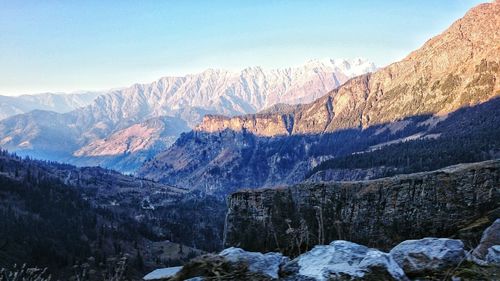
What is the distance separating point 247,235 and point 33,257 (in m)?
144

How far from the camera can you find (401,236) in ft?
106

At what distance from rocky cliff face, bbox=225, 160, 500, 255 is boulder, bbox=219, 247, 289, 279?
16.3 m

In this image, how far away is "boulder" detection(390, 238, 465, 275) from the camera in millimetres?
7391

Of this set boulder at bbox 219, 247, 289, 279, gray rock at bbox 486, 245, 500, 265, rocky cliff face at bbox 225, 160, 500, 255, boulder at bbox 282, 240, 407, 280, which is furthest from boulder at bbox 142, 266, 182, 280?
rocky cliff face at bbox 225, 160, 500, 255

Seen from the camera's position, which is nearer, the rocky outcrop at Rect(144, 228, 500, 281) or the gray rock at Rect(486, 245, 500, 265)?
the rocky outcrop at Rect(144, 228, 500, 281)

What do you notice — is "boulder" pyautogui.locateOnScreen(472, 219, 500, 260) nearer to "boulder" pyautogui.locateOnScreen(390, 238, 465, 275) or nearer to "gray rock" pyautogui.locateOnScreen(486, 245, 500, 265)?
"gray rock" pyautogui.locateOnScreen(486, 245, 500, 265)

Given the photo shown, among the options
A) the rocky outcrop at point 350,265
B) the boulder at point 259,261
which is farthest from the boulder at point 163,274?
the boulder at point 259,261

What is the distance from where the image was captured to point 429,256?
7.62 m

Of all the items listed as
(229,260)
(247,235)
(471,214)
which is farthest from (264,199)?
(229,260)

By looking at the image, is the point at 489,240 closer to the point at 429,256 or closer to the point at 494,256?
the point at 494,256

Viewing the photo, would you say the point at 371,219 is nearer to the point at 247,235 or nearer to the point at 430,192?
the point at 430,192

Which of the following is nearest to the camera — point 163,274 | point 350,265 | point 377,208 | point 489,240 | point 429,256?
point 350,265

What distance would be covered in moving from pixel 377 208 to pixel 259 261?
30.7m

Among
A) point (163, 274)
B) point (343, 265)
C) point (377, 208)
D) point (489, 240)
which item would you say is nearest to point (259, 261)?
point (343, 265)
